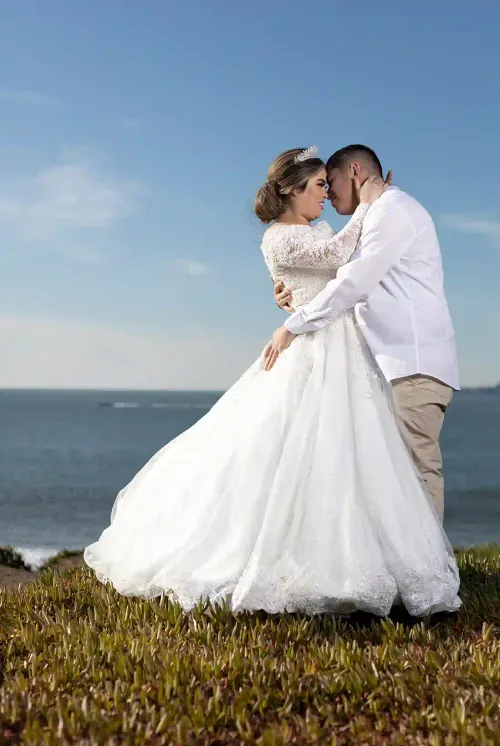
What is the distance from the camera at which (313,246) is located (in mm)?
6066

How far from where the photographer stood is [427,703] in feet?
15.0

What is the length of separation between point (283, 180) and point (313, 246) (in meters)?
0.57

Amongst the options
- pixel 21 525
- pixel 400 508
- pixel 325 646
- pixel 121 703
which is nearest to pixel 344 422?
pixel 400 508

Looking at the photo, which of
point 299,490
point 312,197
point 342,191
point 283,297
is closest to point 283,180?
point 312,197

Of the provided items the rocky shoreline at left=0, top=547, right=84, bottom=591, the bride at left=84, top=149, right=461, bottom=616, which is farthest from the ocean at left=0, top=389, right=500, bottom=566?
the bride at left=84, top=149, right=461, bottom=616

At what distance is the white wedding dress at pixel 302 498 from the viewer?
546 centimetres

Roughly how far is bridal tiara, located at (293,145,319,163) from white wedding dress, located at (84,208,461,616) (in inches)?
19.5

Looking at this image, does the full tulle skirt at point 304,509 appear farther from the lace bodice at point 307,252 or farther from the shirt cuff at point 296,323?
the lace bodice at point 307,252

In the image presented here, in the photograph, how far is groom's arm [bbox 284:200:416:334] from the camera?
5.93 m

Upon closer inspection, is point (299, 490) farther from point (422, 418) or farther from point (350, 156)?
point (350, 156)

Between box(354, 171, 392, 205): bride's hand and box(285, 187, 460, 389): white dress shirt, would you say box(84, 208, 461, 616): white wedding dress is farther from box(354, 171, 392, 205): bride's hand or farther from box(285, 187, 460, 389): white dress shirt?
box(354, 171, 392, 205): bride's hand

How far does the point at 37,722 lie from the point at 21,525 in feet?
163

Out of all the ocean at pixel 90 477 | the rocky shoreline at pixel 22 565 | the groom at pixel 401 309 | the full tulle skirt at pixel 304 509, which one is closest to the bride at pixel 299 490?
the full tulle skirt at pixel 304 509

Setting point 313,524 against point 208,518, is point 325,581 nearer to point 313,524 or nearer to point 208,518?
point 313,524
